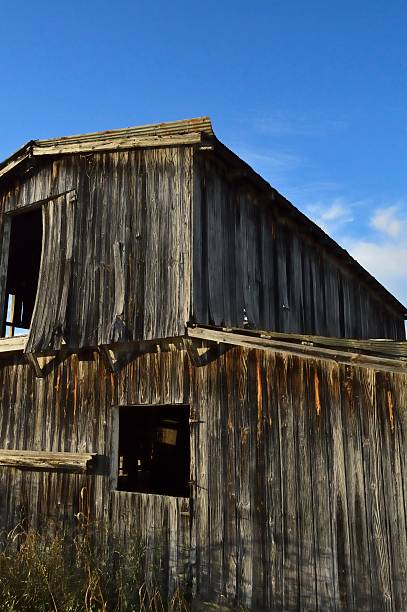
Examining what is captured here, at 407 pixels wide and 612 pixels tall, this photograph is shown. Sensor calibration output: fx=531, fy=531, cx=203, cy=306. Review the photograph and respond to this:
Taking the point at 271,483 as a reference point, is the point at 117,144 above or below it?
above

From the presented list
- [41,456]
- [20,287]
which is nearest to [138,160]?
[41,456]

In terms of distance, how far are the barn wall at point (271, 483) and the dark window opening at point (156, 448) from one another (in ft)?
14.8

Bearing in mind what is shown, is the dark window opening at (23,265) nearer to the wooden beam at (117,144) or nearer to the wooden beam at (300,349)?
the wooden beam at (117,144)

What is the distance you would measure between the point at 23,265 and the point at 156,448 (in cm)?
640

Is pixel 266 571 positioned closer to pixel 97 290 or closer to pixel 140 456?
pixel 97 290

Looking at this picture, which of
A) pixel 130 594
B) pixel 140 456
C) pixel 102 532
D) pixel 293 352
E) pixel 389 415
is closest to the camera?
pixel 389 415

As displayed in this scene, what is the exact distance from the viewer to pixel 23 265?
15.2 metres

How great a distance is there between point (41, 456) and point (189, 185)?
5303 mm

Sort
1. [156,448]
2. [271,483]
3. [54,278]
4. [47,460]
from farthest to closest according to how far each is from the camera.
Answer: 1. [156,448]
2. [54,278]
3. [47,460]
4. [271,483]

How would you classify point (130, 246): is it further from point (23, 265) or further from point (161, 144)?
point (23, 265)

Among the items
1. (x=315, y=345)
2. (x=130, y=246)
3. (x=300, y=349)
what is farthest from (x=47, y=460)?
(x=315, y=345)

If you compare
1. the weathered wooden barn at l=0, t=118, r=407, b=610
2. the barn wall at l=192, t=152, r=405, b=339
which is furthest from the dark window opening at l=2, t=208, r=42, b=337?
the barn wall at l=192, t=152, r=405, b=339

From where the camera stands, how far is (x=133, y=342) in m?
8.41

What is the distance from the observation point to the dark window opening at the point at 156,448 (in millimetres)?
13539
